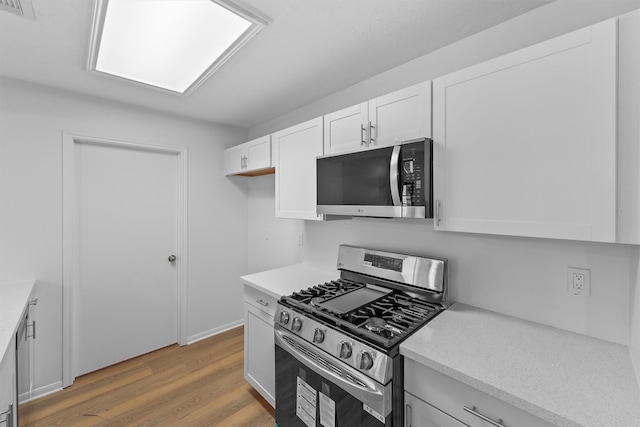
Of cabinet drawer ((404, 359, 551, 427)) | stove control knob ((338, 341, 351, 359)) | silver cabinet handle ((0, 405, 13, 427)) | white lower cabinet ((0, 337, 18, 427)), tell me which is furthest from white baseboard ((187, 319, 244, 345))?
cabinet drawer ((404, 359, 551, 427))

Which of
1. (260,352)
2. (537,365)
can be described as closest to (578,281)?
(537,365)

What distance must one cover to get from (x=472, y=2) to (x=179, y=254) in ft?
10.2

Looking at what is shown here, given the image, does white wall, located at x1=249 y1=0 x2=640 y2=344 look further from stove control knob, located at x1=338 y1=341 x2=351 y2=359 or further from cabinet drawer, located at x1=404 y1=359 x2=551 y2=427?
stove control knob, located at x1=338 y1=341 x2=351 y2=359

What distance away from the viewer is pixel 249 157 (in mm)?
2775

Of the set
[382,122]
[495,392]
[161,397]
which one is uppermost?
[382,122]

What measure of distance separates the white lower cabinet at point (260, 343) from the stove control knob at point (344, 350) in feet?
2.46

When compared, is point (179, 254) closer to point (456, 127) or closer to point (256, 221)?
point (256, 221)

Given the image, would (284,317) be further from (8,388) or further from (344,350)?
(8,388)

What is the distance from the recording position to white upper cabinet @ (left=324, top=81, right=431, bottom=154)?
1467 mm

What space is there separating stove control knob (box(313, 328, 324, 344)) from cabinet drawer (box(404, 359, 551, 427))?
427mm

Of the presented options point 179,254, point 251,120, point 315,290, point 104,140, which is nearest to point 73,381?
point 179,254

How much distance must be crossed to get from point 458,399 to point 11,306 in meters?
→ 2.40

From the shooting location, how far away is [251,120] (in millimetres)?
3119

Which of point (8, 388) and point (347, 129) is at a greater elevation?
point (347, 129)
